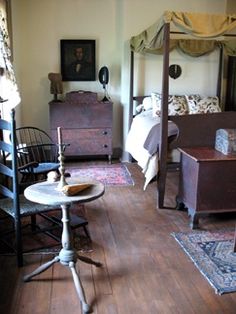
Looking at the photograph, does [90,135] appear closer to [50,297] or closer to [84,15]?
[84,15]

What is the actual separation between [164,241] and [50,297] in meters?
1.15

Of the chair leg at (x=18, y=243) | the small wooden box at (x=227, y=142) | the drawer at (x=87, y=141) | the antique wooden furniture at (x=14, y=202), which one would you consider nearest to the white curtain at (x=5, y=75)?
the antique wooden furniture at (x=14, y=202)

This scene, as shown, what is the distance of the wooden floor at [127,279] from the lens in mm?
2188

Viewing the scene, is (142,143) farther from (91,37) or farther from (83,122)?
(91,37)

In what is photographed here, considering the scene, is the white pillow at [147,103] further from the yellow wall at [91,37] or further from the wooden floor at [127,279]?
the wooden floor at [127,279]

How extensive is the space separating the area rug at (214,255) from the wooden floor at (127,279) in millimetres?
57

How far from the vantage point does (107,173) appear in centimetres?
512

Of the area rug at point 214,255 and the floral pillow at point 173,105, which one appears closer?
the area rug at point 214,255

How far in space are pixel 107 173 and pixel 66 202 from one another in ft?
9.76

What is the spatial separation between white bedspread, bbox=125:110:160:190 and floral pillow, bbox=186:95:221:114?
2.14 ft

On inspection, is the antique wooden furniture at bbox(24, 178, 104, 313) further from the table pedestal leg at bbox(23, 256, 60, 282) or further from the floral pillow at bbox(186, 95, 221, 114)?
the floral pillow at bbox(186, 95, 221, 114)

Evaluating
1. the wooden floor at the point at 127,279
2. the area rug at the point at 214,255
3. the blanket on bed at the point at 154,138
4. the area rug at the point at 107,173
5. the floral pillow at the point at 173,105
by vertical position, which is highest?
the floral pillow at the point at 173,105

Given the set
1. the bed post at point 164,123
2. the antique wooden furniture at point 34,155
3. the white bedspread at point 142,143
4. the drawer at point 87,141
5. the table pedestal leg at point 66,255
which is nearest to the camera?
the table pedestal leg at point 66,255

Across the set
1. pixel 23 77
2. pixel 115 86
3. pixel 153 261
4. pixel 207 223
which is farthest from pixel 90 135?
pixel 153 261
